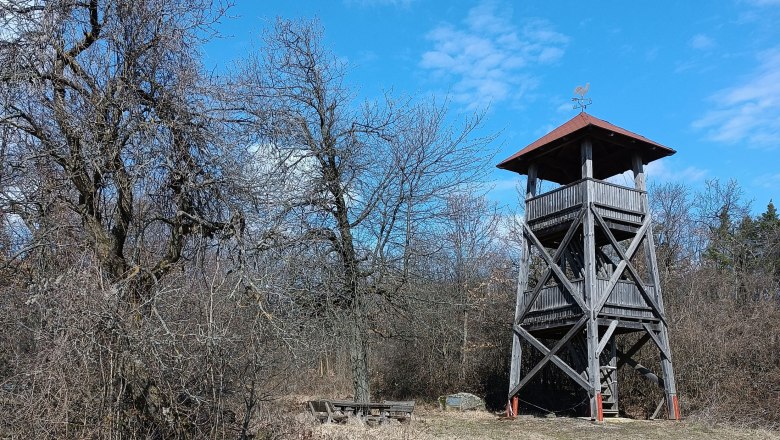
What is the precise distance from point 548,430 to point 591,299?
3.41 metres

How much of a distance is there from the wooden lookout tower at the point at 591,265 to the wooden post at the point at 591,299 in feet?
0.08

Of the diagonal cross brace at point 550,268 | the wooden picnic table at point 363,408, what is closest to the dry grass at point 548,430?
the wooden picnic table at point 363,408

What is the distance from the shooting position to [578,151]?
2053 cm

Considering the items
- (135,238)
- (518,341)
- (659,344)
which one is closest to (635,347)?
(659,344)

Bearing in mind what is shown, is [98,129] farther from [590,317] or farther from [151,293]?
[590,317]

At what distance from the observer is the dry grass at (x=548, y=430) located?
46.0ft

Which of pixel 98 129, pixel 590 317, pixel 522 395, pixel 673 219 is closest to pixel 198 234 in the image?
pixel 98 129

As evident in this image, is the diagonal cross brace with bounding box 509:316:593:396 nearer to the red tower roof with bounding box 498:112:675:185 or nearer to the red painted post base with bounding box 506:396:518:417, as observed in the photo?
the red painted post base with bounding box 506:396:518:417

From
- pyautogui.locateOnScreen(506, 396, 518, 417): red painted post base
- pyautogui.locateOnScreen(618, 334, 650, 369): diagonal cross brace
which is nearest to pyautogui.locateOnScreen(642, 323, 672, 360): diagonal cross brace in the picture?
pyautogui.locateOnScreen(618, 334, 650, 369): diagonal cross brace

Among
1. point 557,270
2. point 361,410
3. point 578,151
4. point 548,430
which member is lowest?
point 548,430

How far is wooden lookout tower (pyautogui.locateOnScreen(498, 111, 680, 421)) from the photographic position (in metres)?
17.3

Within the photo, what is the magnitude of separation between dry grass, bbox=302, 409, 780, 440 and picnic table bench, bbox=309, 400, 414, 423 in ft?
1.49

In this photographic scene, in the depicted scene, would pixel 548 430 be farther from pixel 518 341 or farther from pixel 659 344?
pixel 659 344

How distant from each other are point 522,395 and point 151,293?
2018cm
